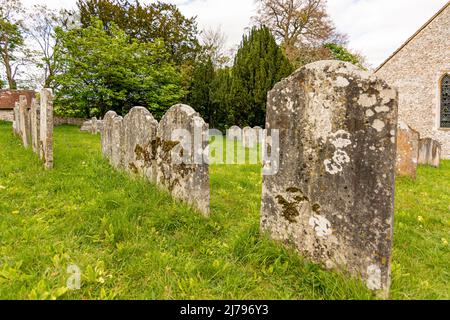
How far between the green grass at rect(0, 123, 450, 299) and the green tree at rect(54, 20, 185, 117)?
1457 cm

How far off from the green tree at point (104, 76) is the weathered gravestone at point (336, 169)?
1682 centimetres

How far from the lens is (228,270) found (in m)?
2.15

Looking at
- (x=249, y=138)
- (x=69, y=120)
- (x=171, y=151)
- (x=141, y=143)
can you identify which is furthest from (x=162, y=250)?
(x=69, y=120)

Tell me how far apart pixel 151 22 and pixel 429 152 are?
80.5 feet

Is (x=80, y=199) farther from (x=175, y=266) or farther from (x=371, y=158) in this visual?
(x=371, y=158)

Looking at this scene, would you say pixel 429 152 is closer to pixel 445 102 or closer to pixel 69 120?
pixel 445 102

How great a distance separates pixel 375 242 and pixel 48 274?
2.55 meters

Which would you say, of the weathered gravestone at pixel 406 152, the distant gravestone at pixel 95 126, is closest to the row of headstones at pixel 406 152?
the weathered gravestone at pixel 406 152

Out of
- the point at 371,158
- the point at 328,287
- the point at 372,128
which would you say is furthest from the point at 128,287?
the point at 372,128

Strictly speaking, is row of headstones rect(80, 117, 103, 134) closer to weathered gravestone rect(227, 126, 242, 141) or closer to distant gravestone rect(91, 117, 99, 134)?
distant gravestone rect(91, 117, 99, 134)

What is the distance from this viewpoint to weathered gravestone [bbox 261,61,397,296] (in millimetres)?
1853

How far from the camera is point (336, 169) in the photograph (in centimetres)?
208

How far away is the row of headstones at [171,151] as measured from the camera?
10.8 feet
